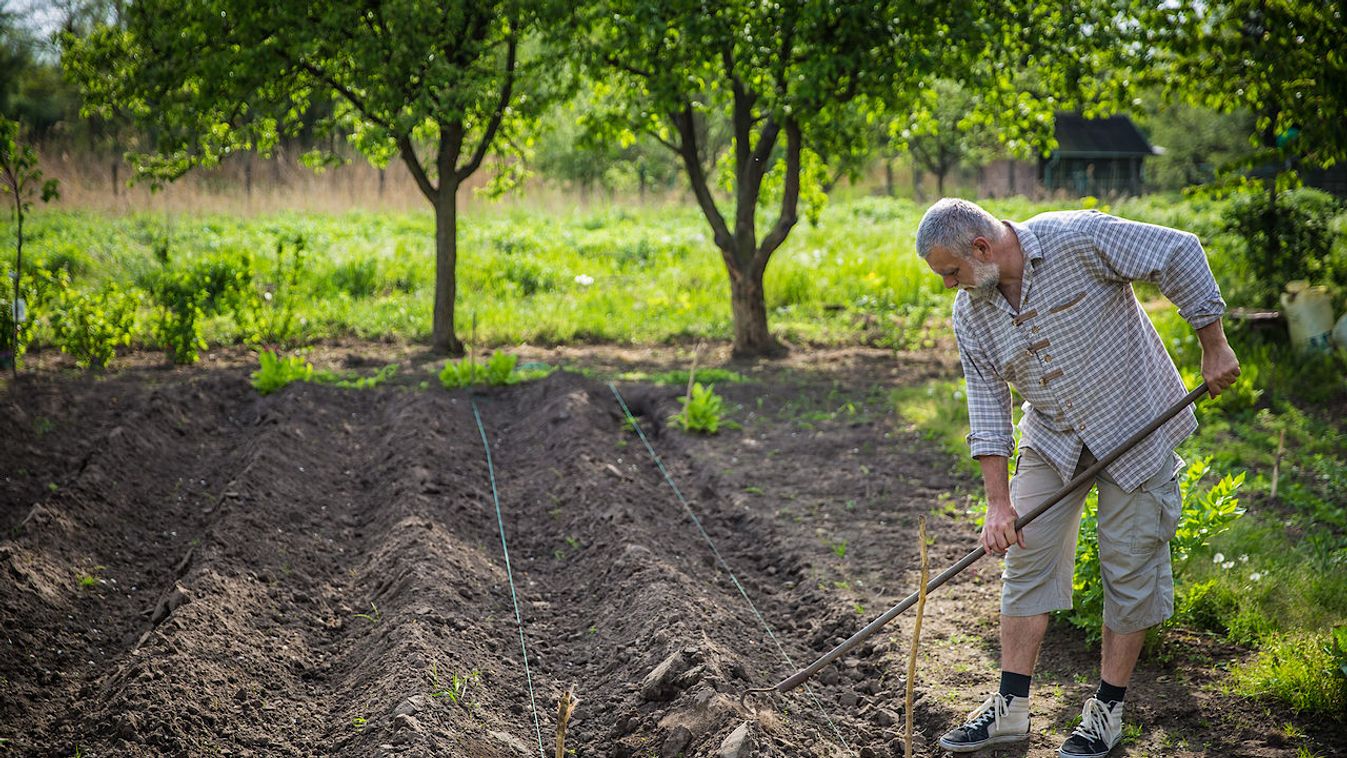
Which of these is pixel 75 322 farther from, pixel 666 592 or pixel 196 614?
pixel 666 592

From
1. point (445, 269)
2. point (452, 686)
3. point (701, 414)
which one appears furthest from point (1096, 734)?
point (445, 269)

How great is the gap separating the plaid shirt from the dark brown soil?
1.00 metres

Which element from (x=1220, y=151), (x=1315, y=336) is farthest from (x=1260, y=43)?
(x=1220, y=151)

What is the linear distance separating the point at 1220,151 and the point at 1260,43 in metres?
29.1

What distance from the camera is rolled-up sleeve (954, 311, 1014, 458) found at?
329 cm

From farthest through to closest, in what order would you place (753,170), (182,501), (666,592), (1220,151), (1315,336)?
(1220,151) → (753,170) → (1315,336) → (182,501) → (666,592)

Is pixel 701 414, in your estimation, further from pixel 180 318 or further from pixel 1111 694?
pixel 180 318

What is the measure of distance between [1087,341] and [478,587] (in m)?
2.82

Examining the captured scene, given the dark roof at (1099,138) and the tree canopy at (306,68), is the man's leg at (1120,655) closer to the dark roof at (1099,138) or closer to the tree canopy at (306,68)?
the tree canopy at (306,68)

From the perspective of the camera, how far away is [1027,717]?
3365 millimetres

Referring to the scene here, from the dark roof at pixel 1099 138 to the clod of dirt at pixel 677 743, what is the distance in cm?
3381

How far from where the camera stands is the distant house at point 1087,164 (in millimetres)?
34562

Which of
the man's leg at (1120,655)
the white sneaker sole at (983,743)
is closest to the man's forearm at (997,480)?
the man's leg at (1120,655)

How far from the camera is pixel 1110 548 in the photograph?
3.22 m
